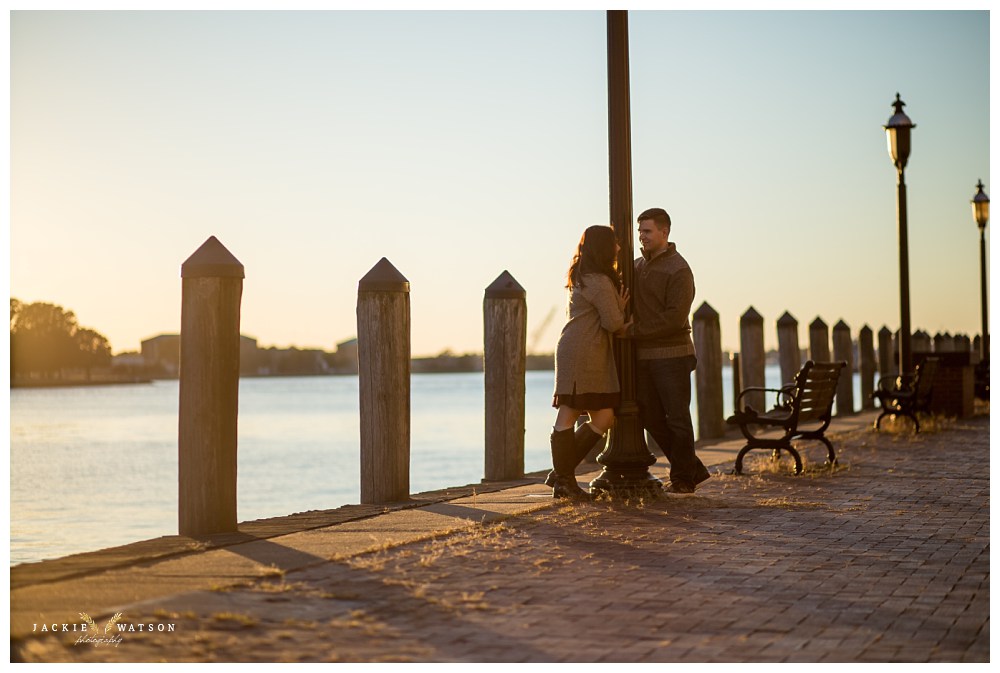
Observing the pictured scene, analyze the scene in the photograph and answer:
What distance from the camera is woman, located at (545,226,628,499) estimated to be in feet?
28.2

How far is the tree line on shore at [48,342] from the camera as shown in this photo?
316 feet

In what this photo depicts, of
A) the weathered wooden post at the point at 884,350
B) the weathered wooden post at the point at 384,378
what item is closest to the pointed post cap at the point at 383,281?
the weathered wooden post at the point at 384,378

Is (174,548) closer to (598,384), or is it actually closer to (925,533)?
(598,384)

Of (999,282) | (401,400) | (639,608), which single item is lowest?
(639,608)

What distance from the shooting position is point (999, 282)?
5.85 m

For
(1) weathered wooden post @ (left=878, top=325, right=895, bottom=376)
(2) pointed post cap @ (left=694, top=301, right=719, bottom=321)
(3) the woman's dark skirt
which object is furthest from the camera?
(1) weathered wooden post @ (left=878, top=325, right=895, bottom=376)

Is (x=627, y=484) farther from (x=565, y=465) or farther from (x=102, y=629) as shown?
(x=102, y=629)

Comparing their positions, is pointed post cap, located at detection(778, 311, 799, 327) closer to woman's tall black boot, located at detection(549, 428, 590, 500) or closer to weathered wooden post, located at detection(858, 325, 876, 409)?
weathered wooden post, located at detection(858, 325, 876, 409)

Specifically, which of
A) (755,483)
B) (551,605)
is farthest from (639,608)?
(755,483)

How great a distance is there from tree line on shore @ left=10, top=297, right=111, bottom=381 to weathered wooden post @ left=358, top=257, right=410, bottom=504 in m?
84.3

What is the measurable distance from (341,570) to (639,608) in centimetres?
155

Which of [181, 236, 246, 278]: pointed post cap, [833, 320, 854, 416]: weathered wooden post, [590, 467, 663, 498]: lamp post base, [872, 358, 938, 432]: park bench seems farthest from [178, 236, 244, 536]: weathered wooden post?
[833, 320, 854, 416]: weathered wooden post

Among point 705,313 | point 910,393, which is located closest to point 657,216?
point 705,313

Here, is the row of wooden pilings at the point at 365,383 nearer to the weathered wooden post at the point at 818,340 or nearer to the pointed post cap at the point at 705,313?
the pointed post cap at the point at 705,313
